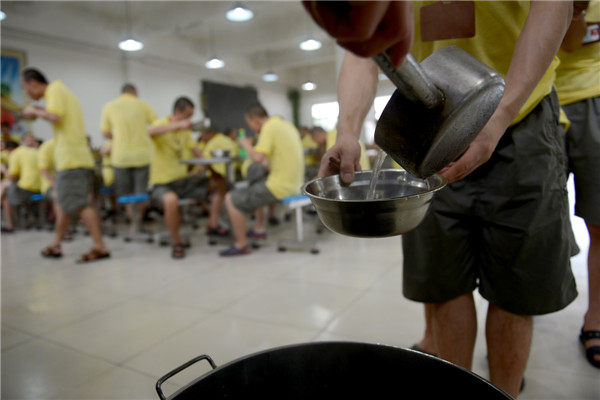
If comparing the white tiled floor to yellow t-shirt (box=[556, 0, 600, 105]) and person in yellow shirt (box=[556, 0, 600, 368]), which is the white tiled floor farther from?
yellow t-shirt (box=[556, 0, 600, 105])

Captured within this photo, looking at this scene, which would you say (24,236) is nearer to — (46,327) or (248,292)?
(46,327)

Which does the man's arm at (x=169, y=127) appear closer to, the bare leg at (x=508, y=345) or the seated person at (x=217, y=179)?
the seated person at (x=217, y=179)

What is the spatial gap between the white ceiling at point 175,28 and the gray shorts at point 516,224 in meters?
7.10

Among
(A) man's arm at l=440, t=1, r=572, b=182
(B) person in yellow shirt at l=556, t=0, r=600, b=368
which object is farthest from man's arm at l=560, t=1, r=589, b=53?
(A) man's arm at l=440, t=1, r=572, b=182

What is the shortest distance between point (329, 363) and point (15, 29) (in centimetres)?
804

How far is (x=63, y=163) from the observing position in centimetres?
287

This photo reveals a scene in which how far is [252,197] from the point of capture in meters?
3.03

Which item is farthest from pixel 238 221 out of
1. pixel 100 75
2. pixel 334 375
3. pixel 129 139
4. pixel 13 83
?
pixel 100 75

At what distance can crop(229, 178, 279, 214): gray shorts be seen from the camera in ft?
9.86

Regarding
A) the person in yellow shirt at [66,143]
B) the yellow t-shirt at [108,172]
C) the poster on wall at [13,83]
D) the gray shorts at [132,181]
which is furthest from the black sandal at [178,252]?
the poster on wall at [13,83]

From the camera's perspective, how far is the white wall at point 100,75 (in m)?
6.85

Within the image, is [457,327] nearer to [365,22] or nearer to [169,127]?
[365,22]

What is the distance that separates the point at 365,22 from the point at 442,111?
24cm

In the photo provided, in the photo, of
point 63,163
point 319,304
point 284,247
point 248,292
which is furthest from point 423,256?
point 63,163
